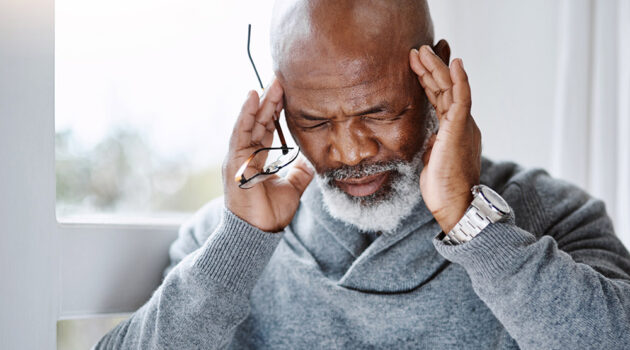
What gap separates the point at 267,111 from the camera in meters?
1.17

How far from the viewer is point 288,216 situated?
118 centimetres

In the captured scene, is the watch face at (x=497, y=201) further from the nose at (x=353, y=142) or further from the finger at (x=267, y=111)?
the finger at (x=267, y=111)

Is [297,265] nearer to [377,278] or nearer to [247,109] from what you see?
[377,278]

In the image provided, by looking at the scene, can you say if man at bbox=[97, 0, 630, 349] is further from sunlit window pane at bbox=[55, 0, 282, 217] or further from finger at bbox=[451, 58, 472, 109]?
sunlit window pane at bbox=[55, 0, 282, 217]

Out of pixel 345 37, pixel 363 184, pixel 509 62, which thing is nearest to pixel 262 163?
pixel 363 184

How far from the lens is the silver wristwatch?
962 millimetres

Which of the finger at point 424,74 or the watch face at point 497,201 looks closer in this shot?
the watch face at point 497,201

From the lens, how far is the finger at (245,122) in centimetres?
115

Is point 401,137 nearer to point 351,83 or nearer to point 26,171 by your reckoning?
point 351,83

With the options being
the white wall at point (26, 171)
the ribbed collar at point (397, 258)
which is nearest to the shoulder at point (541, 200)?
the ribbed collar at point (397, 258)

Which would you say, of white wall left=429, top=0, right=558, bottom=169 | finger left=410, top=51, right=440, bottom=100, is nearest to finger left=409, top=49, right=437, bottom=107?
finger left=410, top=51, right=440, bottom=100

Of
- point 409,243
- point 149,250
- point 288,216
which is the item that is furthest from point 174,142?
point 409,243

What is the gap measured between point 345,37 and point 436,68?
0.17 m

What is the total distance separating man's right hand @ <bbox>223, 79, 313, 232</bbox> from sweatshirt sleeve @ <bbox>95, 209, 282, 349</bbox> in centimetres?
3
